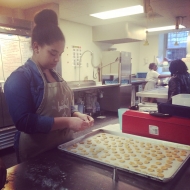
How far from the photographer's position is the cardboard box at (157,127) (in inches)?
48.9

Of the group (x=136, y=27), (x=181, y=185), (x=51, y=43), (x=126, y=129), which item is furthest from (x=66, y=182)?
(x=136, y=27)

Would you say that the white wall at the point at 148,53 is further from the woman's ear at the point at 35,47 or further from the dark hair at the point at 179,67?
the woman's ear at the point at 35,47

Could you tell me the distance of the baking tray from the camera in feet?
3.27

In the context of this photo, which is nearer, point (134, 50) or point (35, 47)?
point (35, 47)

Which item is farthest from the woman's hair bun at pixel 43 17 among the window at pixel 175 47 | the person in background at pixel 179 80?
the window at pixel 175 47

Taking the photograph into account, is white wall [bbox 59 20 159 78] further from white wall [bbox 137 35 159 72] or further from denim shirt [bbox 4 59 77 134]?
denim shirt [bbox 4 59 77 134]

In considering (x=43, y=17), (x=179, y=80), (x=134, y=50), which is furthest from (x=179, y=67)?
(x=134, y=50)

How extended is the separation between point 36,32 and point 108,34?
4.35 meters

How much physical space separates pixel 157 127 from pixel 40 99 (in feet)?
2.48

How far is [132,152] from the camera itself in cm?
120

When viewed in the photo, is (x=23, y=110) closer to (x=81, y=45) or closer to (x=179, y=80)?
(x=179, y=80)

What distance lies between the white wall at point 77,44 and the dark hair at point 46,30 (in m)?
3.51

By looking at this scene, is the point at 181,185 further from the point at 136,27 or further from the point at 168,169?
the point at 136,27

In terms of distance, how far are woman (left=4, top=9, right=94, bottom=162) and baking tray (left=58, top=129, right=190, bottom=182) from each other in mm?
134
